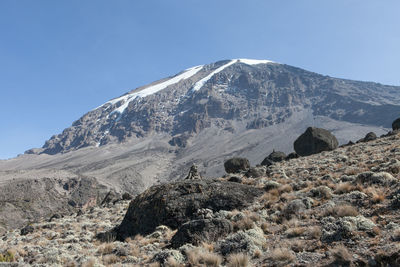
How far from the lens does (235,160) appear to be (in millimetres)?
39625

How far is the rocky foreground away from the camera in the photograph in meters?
6.65

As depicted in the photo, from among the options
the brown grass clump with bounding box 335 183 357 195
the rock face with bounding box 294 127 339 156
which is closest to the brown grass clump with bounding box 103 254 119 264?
the brown grass clump with bounding box 335 183 357 195

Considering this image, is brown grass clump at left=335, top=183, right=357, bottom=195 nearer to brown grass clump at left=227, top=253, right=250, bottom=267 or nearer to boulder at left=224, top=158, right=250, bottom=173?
brown grass clump at left=227, top=253, right=250, bottom=267

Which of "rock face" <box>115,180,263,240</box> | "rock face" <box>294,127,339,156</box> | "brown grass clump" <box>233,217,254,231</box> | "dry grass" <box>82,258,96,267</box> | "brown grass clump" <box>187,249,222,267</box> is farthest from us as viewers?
"rock face" <box>294,127,339,156</box>

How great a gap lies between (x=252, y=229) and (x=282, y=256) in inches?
82.7

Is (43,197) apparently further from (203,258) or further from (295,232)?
(295,232)

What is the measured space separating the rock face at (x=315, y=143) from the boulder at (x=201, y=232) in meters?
32.2

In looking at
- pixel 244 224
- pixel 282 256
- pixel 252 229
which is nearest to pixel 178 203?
pixel 244 224

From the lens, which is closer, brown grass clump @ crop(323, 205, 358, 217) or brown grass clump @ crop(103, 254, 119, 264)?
brown grass clump @ crop(323, 205, 358, 217)

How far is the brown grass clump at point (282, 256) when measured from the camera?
651cm

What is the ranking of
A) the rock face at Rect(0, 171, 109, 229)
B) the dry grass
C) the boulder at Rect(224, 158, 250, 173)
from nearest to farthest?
the dry grass → the boulder at Rect(224, 158, 250, 173) → the rock face at Rect(0, 171, 109, 229)

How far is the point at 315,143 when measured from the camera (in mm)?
38844

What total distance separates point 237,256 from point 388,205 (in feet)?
17.4

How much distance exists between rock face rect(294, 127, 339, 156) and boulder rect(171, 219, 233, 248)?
32.2m
